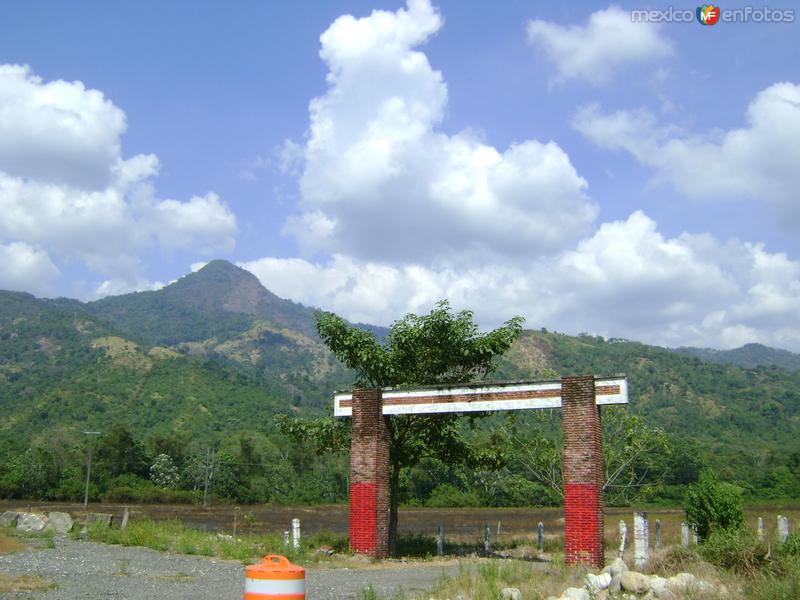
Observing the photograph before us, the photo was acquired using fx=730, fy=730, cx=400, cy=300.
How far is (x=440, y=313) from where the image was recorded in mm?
22531

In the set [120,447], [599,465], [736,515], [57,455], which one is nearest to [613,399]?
[599,465]

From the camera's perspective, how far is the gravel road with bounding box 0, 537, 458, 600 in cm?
1343

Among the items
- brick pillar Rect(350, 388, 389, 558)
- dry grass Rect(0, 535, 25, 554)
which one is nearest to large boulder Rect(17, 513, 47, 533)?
dry grass Rect(0, 535, 25, 554)

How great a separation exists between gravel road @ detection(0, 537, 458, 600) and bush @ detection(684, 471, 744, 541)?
20.7 feet

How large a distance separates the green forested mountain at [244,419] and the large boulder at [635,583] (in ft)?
48.7

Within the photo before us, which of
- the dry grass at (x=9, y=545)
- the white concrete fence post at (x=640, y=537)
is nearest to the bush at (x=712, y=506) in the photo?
the white concrete fence post at (x=640, y=537)

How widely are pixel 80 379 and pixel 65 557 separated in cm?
11084

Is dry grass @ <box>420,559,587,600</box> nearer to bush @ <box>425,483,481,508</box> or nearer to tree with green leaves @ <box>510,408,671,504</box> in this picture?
tree with green leaves @ <box>510,408,671,504</box>

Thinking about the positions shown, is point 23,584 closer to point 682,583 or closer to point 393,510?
point 393,510

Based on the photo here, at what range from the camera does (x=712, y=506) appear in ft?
60.0

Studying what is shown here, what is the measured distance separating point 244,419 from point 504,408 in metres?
101

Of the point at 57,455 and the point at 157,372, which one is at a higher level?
the point at 157,372

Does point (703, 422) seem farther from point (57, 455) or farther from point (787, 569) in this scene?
point (787, 569)

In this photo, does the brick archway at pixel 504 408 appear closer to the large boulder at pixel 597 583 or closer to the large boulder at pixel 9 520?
the large boulder at pixel 597 583
